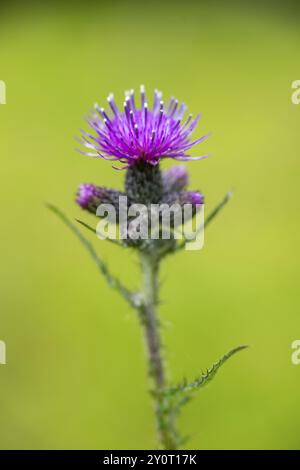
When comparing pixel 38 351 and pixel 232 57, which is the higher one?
pixel 232 57

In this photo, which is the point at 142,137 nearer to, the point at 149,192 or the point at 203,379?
the point at 149,192

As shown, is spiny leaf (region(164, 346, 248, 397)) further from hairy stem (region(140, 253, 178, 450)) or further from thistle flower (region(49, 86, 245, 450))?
hairy stem (region(140, 253, 178, 450))

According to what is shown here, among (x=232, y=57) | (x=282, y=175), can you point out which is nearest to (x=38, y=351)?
(x=282, y=175)

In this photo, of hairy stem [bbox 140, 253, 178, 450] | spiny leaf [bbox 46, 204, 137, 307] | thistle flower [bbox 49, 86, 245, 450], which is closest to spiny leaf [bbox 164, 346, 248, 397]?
thistle flower [bbox 49, 86, 245, 450]

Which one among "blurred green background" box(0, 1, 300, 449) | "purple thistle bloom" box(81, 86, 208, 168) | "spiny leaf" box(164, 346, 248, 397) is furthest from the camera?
"blurred green background" box(0, 1, 300, 449)

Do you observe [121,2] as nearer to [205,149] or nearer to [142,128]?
[205,149]

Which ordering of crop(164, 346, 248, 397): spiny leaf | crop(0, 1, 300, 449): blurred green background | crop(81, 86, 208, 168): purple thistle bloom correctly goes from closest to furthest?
crop(164, 346, 248, 397): spiny leaf
crop(81, 86, 208, 168): purple thistle bloom
crop(0, 1, 300, 449): blurred green background

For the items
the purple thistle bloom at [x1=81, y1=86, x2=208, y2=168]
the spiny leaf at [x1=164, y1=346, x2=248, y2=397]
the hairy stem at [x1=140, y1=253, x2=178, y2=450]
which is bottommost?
the spiny leaf at [x1=164, y1=346, x2=248, y2=397]

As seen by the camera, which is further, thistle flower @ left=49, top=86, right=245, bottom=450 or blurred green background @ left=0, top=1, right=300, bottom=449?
blurred green background @ left=0, top=1, right=300, bottom=449

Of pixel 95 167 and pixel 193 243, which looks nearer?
pixel 193 243
